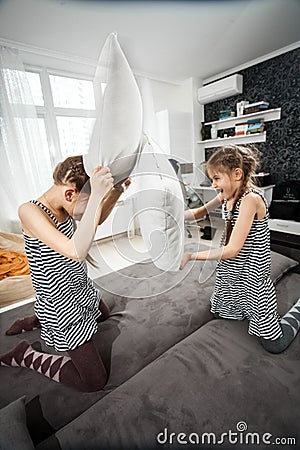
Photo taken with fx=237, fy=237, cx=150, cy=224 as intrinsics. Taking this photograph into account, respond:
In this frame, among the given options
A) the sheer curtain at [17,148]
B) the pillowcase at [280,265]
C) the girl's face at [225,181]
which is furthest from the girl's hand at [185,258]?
the sheer curtain at [17,148]

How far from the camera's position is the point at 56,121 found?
95.7 inches

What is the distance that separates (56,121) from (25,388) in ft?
7.80

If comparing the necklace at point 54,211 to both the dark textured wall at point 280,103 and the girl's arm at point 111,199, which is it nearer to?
the girl's arm at point 111,199

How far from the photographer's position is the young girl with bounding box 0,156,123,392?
56 cm

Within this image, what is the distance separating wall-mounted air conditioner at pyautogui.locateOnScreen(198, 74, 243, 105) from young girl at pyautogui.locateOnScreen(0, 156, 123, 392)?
2939 millimetres

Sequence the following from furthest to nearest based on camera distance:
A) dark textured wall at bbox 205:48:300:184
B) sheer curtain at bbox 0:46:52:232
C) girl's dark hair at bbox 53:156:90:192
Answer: dark textured wall at bbox 205:48:300:184 → sheer curtain at bbox 0:46:52:232 → girl's dark hair at bbox 53:156:90:192

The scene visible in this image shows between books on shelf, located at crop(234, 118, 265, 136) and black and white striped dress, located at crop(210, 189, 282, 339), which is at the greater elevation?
books on shelf, located at crop(234, 118, 265, 136)

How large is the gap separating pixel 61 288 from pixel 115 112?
1.92 feet

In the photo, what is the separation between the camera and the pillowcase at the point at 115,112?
36 centimetres

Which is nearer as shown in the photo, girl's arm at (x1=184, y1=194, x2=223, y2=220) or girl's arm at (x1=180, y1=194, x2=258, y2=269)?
girl's arm at (x1=184, y1=194, x2=223, y2=220)

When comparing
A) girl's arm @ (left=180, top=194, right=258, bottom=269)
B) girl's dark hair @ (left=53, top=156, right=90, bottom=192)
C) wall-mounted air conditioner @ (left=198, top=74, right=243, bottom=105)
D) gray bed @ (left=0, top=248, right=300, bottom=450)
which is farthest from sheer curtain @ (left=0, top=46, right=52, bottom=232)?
wall-mounted air conditioner @ (left=198, top=74, right=243, bottom=105)

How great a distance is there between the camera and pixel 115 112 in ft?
1.19

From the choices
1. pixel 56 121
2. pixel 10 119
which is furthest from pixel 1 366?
pixel 56 121

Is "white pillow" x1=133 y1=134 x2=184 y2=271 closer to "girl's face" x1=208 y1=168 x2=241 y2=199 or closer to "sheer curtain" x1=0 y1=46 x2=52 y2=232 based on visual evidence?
"girl's face" x1=208 y1=168 x2=241 y2=199
